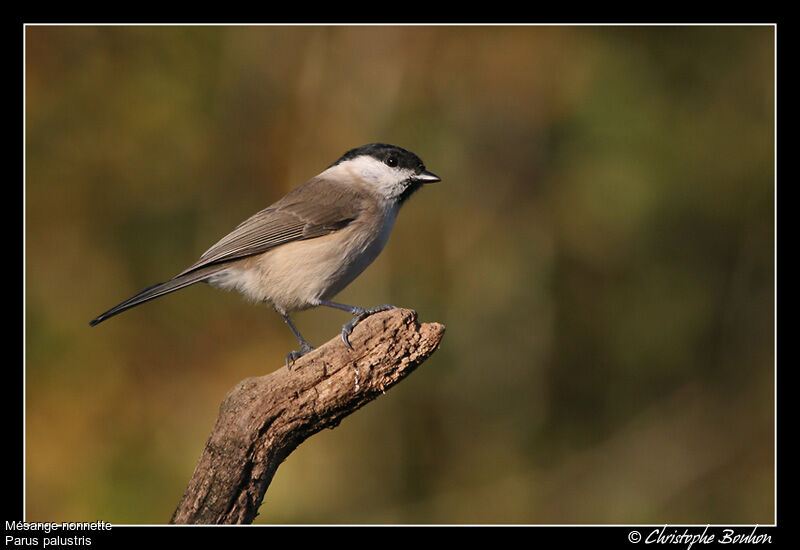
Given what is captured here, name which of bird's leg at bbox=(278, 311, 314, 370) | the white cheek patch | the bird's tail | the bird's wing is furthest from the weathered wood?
the white cheek patch

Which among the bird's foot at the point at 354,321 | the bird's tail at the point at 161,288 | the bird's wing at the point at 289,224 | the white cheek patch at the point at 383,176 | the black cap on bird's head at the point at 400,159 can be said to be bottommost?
the bird's tail at the point at 161,288

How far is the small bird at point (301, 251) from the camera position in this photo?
13.6 feet

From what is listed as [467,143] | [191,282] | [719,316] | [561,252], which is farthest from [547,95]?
[191,282]

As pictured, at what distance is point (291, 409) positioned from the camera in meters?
3.17

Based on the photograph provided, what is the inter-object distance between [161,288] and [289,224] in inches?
32.6

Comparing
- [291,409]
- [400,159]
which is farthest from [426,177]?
[291,409]

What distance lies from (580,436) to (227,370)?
8.88ft

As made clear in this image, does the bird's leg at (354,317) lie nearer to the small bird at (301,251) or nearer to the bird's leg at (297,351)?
the small bird at (301,251)

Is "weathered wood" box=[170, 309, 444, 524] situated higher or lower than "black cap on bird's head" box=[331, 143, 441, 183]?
lower

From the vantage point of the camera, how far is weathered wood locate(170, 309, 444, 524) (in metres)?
3.12

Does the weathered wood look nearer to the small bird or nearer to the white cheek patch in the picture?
the small bird

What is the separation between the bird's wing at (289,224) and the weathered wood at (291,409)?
1171 mm

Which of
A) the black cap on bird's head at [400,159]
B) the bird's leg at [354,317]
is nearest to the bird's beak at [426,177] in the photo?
the black cap on bird's head at [400,159]

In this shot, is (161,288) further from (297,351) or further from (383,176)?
(383,176)
